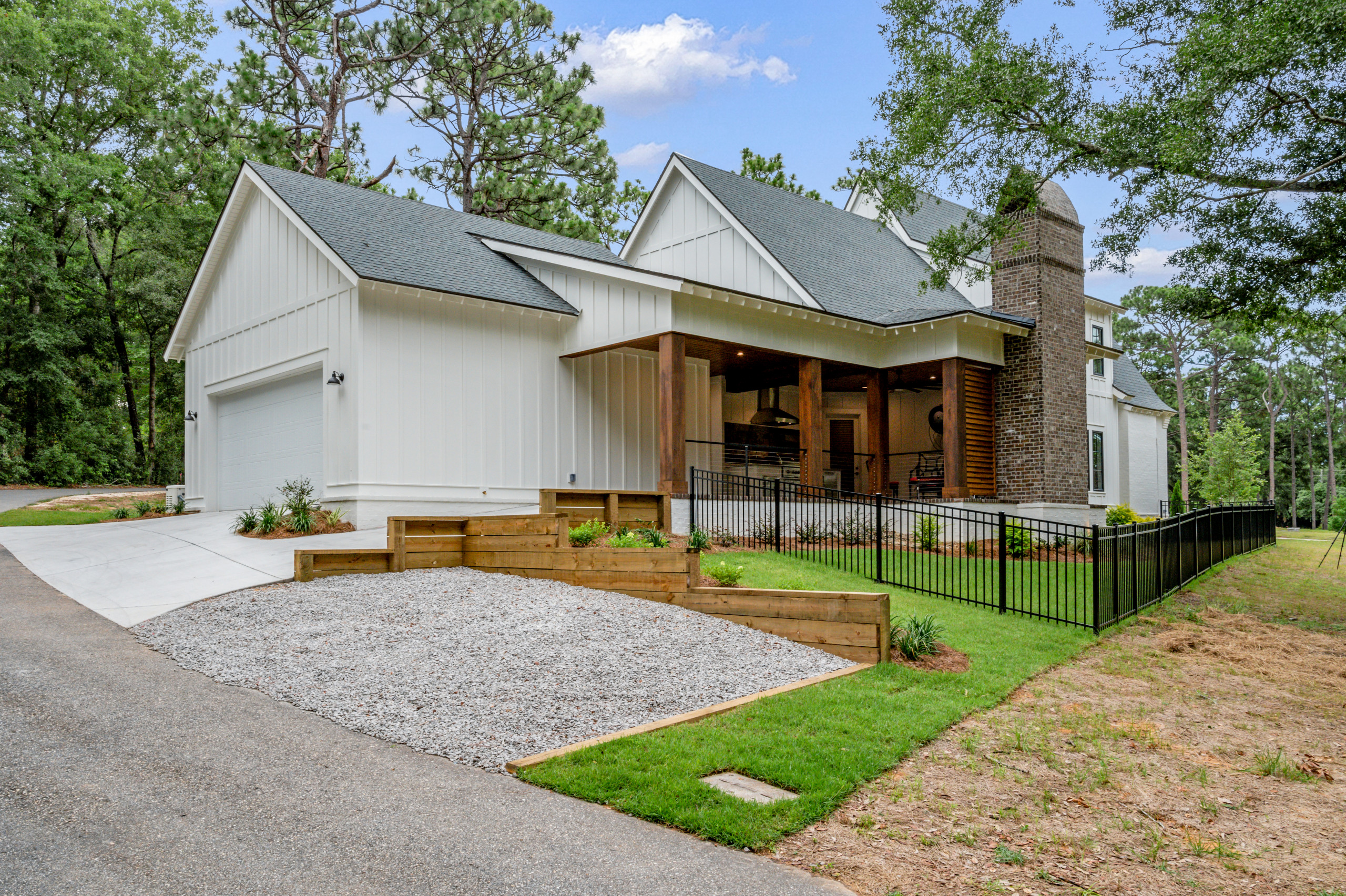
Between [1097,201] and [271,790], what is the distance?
1300cm

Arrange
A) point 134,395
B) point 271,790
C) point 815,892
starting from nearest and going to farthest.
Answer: point 815,892 → point 271,790 → point 134,395

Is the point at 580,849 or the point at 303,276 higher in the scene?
the point at 303,276

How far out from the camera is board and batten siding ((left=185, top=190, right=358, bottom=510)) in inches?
535

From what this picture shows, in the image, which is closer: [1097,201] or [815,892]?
[815,892]

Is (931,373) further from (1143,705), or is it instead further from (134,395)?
(134,395)

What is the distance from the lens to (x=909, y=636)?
24.3 feet

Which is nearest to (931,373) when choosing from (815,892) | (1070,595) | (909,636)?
(1070,595)

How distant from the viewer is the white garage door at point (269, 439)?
1465 cm

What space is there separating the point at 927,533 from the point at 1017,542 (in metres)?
1.58

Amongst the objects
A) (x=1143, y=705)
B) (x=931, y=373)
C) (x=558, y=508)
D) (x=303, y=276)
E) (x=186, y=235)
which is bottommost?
(x=1143, y=705)

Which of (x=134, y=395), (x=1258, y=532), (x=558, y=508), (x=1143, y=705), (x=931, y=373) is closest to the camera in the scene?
(x=1143, y=705)

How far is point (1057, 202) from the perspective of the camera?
55.3 ft

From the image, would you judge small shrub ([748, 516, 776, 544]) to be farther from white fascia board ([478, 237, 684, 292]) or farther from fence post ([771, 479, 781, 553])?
white fascia board ([478, 237, 684, 292])

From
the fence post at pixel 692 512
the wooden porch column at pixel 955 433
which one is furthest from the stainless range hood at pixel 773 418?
the fence post at pixel 692 512
